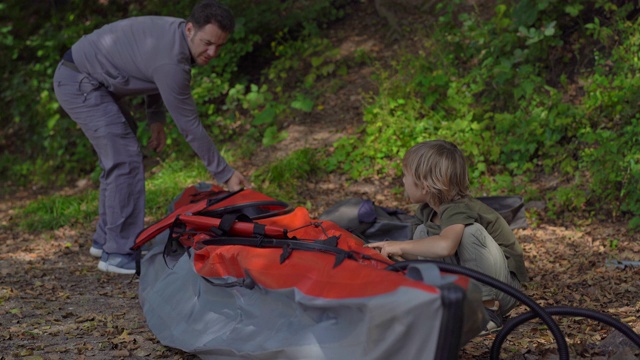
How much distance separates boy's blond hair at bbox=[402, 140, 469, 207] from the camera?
11.4 feet

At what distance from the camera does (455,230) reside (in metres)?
3.37

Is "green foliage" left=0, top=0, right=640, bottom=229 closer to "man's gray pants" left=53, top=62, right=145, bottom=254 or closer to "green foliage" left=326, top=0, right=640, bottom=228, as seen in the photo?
"green foliage" left=326, top=0, right=640, bottom=228

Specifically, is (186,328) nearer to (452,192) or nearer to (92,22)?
(452,192)

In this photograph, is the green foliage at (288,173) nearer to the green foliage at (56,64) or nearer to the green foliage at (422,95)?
the green foliage at (422,95)

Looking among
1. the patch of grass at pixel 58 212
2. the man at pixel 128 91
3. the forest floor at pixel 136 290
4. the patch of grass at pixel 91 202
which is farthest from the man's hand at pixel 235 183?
the patch of grass at pixel 58 212

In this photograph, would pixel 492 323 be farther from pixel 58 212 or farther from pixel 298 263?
pixel 58 212

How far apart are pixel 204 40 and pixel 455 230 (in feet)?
7.11

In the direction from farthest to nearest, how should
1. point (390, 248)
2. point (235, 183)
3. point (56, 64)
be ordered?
1. point (56, 64)
2. point (235, 183)
3. point (390, 248)

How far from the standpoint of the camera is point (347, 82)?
28.5 ft

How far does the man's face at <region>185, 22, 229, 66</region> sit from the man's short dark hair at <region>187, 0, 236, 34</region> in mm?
27

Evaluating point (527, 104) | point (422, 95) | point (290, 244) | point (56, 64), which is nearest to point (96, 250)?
point (290, 244)

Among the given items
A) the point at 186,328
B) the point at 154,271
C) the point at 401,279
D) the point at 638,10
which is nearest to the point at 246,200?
the point at 154,271

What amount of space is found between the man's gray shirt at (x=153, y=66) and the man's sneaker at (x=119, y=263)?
0.92 m

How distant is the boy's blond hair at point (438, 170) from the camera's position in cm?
348
